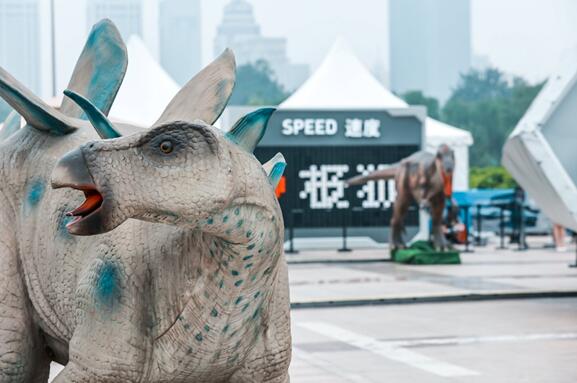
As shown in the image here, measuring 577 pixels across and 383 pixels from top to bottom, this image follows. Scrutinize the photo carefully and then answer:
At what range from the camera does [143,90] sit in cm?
2639

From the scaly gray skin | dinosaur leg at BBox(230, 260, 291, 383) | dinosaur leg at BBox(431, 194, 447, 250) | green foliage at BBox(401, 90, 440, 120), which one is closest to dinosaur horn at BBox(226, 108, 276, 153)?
the scaly gray skin

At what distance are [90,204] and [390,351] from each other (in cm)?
704

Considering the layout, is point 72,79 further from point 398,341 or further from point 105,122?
point 398,341

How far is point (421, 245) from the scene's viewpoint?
22031 mm

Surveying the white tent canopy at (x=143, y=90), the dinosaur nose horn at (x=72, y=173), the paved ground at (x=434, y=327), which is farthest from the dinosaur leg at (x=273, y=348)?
the white tent canopy at (x=143, y=90)

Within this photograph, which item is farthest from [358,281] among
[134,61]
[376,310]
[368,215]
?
[134,61]

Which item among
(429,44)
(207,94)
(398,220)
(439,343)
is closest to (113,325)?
(207,94)

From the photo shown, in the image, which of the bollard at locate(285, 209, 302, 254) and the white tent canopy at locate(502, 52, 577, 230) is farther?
the bollard at locate(285, 209, 302, 254)

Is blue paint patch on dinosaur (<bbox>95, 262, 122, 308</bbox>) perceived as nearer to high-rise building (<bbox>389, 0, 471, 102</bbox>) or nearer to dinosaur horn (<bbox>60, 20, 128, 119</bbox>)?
dinosaur horn (<bbox>60, 20, 128, 119</bbox>)

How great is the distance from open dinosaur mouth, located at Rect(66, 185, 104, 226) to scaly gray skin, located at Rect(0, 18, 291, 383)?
0.01 meters

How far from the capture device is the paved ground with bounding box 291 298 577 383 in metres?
8.25

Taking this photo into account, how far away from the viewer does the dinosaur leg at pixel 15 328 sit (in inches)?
138

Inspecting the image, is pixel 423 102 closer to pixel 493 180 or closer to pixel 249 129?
pixel 493 180

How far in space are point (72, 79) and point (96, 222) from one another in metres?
1.62
